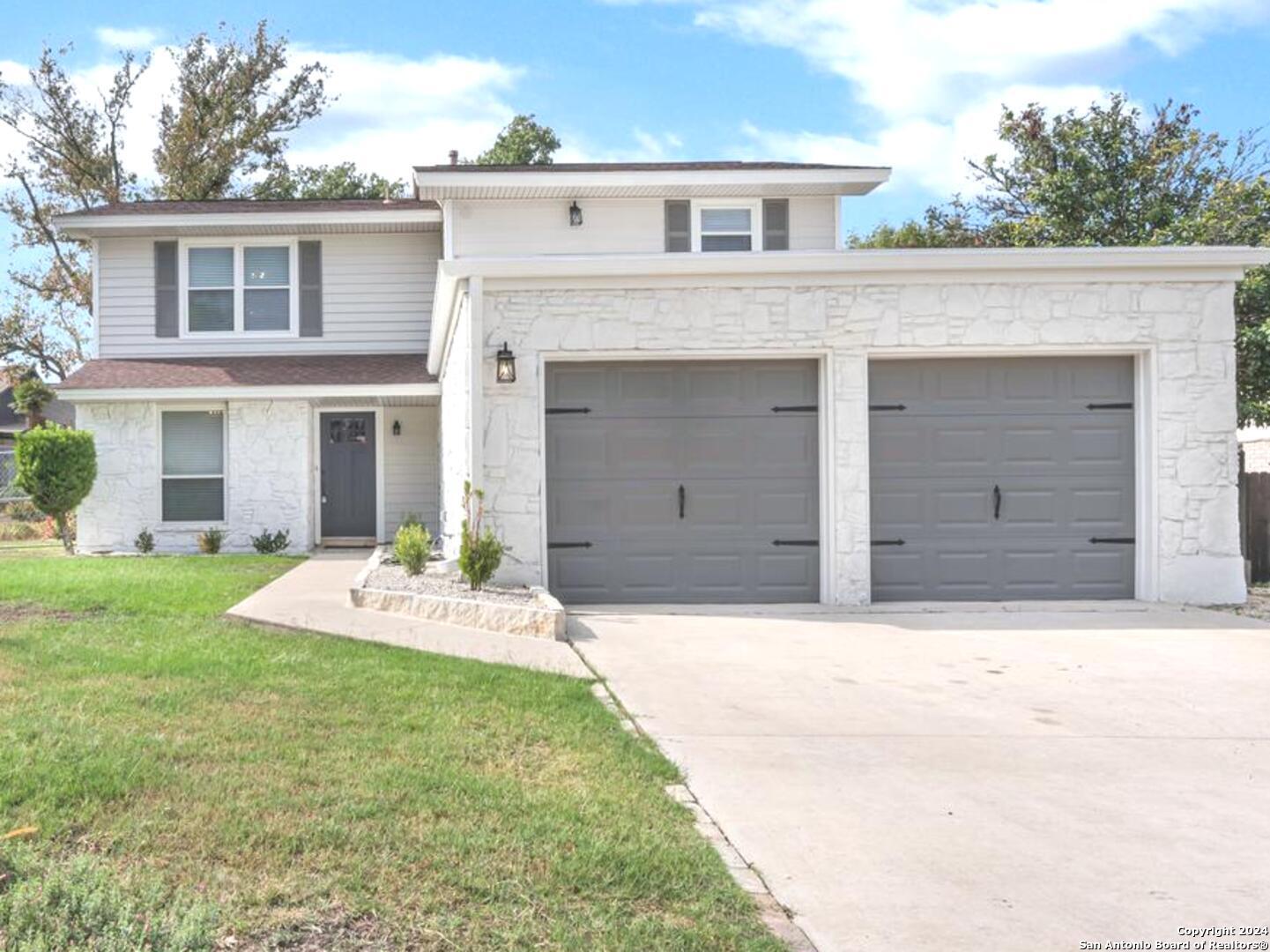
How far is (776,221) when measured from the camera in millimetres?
16375

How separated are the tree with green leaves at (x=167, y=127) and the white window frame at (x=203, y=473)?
1373cm

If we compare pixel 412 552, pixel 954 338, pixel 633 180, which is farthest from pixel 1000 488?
pixel 633 180

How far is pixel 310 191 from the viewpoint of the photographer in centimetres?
2916

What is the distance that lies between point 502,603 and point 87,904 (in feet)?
17.4

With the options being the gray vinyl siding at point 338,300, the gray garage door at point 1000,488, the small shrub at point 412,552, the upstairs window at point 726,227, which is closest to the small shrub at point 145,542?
the gray vinyl siding at point 338,300

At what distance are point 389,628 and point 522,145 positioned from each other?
25714mm

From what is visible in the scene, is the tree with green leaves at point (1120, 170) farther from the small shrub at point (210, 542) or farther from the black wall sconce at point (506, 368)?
the small shrub at point (210, 542)

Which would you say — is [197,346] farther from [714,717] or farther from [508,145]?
[508,145]

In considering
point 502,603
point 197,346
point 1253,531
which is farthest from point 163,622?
point 1253,531

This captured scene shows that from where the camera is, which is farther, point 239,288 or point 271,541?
point 239,288

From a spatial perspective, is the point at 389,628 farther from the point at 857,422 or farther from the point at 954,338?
the point at 954,338

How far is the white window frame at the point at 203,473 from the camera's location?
15648 mm

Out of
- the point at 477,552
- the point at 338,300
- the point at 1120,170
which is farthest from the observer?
the point at 1120,170

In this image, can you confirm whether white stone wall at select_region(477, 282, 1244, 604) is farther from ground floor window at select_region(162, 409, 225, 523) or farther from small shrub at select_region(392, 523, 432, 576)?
ground floor window at select_region(162, 409, 225, 523)
